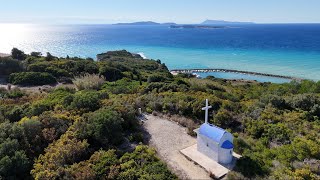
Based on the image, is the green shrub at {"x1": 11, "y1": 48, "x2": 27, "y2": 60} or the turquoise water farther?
the turquoise water

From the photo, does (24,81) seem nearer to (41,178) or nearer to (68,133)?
(68,133)

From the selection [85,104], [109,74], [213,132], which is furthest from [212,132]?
[109,74]

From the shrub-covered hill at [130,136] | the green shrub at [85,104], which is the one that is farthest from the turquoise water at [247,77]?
the green shrub at [85,104]

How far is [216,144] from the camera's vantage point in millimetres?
11586

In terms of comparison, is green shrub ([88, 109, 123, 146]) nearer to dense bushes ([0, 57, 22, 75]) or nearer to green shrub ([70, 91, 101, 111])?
green shrub ([70, 91, 101, 111])

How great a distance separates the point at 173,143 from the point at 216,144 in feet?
8.76

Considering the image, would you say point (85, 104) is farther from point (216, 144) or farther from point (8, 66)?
point (8, 66)

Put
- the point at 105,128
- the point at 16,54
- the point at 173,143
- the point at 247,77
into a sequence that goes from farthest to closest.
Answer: the point at 247,77
the point at 16,54
the point at 173,143
the point at 105,128

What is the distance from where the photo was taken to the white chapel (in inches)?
449

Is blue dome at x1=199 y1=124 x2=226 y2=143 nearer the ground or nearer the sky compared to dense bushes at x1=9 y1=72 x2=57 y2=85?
nearer the sky

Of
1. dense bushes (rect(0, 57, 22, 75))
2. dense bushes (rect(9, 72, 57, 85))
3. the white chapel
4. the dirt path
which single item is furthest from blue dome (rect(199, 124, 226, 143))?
dense bushes (rect(0, 57, 22, 75))

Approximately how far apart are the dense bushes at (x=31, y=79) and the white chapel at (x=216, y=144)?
23.7 m

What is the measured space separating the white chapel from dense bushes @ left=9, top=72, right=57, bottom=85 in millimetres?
23745

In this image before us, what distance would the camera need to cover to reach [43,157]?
11.5 meters
